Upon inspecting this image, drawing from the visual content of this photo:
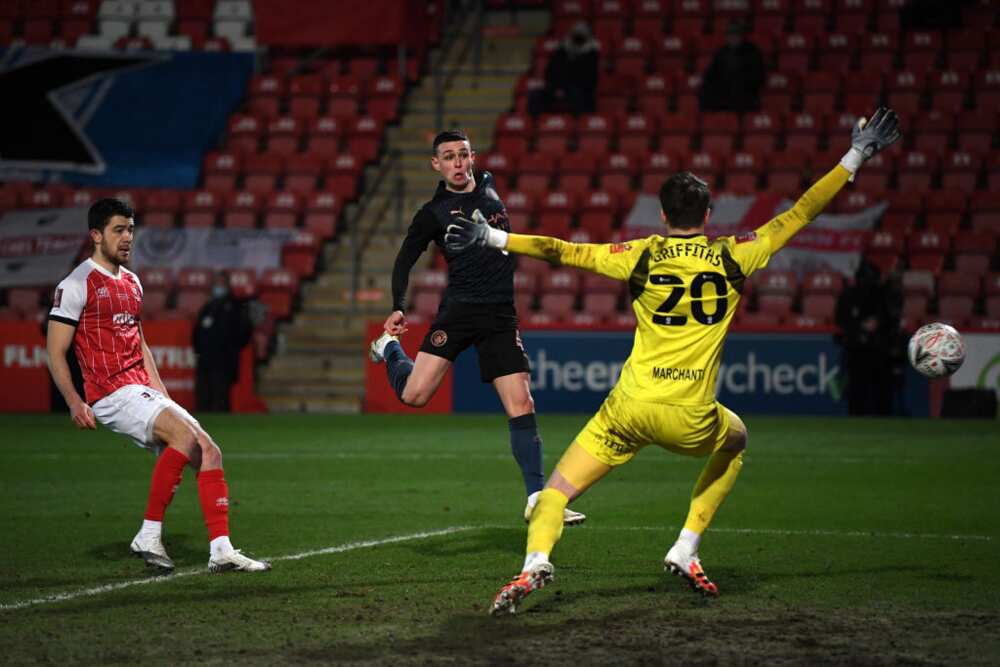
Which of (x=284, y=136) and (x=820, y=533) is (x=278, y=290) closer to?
(x=284, y=136)

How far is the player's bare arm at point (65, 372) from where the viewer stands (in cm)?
768

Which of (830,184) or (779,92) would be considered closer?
(830,184)

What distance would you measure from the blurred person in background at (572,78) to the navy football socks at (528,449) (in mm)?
14797

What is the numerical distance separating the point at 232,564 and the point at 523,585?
6.93 ft

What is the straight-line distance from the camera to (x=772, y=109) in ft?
78.8

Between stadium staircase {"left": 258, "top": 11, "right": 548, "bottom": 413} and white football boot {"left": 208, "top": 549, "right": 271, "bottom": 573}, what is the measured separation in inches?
529

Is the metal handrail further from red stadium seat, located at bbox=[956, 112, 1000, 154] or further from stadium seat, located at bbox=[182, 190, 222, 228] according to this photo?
red stadium seat, located at bbox=[956, 112, 1000, 154]

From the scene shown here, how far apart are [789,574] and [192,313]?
16135mm

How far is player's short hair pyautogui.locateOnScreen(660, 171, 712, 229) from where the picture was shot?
662 centimetres

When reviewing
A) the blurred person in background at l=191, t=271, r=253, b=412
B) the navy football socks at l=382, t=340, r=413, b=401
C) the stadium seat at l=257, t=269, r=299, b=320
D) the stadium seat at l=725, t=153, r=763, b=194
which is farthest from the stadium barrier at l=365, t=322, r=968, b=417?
the navy football socks at l=382, t=340, r=413, b=401

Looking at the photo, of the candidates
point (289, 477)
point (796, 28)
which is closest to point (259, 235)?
point (796, 28)

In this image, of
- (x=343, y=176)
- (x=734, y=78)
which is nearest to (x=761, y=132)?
(x=734, y=78)

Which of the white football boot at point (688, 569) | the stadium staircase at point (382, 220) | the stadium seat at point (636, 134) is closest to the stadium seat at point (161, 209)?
the stadium staircase at point (382, 220)

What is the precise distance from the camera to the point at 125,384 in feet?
26.5
